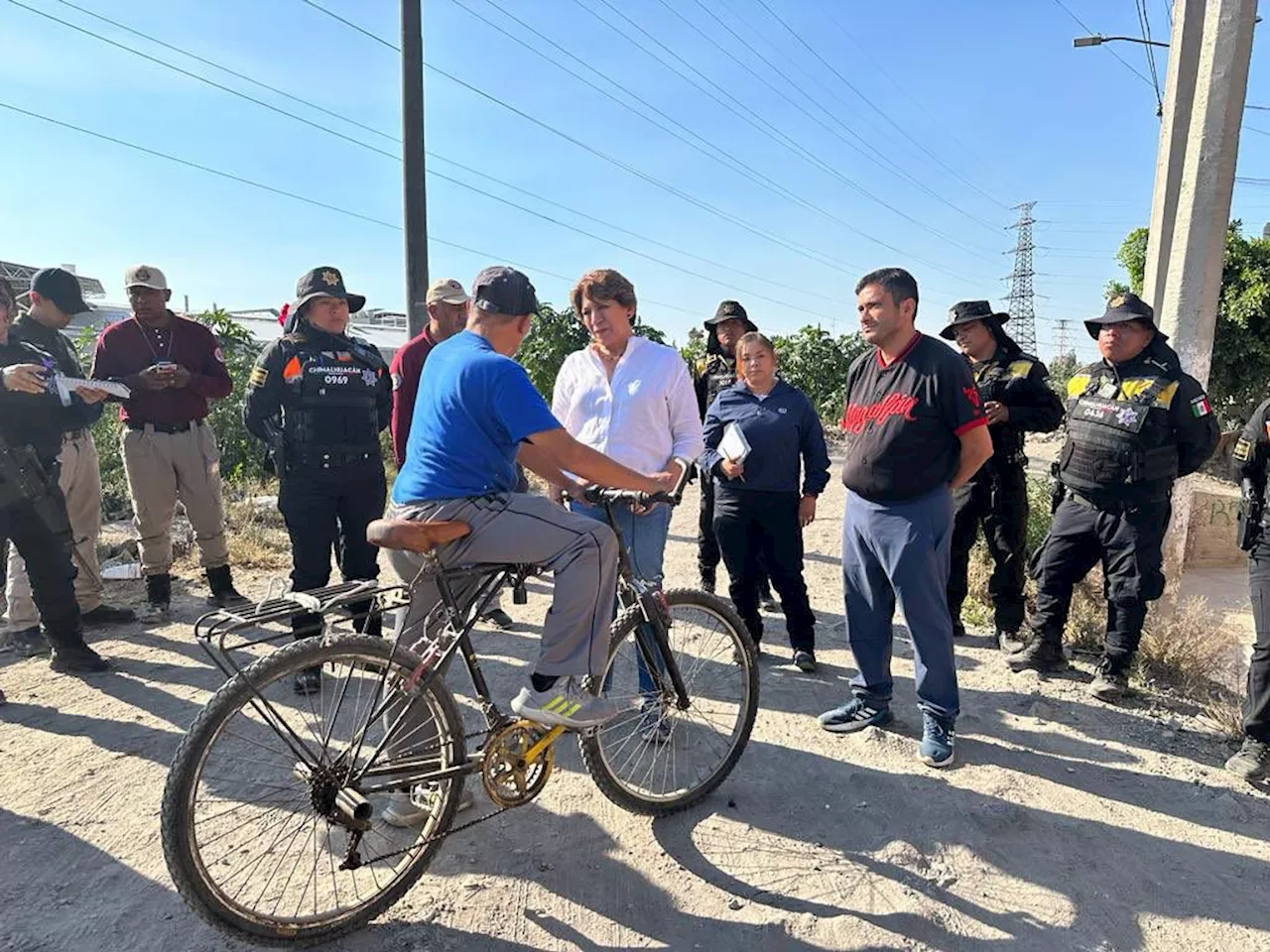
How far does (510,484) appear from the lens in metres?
2.65

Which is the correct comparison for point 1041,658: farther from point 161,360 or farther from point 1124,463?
point 161,360

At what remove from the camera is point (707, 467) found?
4.38 m

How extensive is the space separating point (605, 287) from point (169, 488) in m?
3.57

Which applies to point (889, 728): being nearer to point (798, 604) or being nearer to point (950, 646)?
point (950, 646)

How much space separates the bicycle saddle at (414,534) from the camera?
2.37 m

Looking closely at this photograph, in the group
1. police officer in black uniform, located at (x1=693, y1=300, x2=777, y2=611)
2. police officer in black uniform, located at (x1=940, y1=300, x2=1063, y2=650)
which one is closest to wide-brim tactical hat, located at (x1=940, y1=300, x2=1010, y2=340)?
police officer in black uniform, located at (x1=940, y1=300, x2=1063, y2=650)

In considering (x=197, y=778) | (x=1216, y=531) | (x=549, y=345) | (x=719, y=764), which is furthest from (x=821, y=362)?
(x=197, y=778)

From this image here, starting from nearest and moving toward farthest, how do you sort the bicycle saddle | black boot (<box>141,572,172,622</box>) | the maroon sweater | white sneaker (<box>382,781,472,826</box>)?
the bicycle saddle < white sneaker (<box>382,781,472,826</box>) < the maroon sweater < black boot (<box>141,572,172,622</box>)

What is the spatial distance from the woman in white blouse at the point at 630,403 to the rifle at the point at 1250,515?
250 centimetres

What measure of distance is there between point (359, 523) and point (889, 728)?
3.03m

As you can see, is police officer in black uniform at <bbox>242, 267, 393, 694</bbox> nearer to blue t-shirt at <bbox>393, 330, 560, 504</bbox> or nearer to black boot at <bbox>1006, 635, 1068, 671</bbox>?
blue t-shirt at <bbox>393, 330, 560, 504</bbox>

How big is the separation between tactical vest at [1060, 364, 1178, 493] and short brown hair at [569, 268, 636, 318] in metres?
2.57

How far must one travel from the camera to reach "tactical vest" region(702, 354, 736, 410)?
19.0 feet

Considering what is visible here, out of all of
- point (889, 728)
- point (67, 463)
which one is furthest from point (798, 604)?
point (67, 463)
